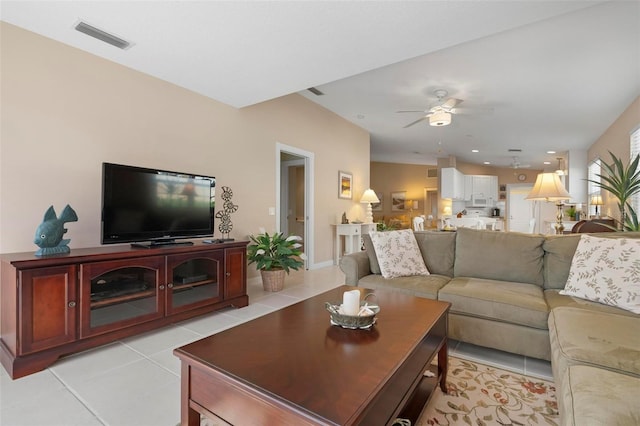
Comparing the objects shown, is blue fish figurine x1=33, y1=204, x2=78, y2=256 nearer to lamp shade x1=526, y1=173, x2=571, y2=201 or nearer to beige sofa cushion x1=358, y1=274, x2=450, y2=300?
beige sofa cushion x1=358, y1=274, x2=450, y2=300

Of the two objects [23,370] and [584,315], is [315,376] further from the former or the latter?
[23,370]

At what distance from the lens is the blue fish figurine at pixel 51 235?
216 centimetres

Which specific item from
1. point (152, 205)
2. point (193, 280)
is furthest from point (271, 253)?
point (152, 205)

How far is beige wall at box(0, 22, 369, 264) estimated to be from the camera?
240cm

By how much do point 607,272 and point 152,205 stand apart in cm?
360

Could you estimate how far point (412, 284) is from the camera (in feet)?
8.68

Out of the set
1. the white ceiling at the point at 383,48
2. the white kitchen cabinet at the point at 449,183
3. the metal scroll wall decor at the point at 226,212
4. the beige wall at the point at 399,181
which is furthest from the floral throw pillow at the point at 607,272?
the beige wall at the point at 399,181

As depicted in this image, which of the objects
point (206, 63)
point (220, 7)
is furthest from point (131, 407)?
point (206, 63)

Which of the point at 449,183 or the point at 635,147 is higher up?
the point at 635,147

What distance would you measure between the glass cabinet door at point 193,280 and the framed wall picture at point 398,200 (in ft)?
29.2

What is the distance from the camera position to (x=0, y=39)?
2.32m

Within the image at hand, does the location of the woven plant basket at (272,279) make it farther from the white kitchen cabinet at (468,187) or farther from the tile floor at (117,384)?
the white kitchen cabinet at (468,187)

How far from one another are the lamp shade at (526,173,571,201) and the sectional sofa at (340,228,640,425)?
70 centimetres

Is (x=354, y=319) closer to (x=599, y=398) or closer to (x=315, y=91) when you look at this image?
(x=599, y=398)
